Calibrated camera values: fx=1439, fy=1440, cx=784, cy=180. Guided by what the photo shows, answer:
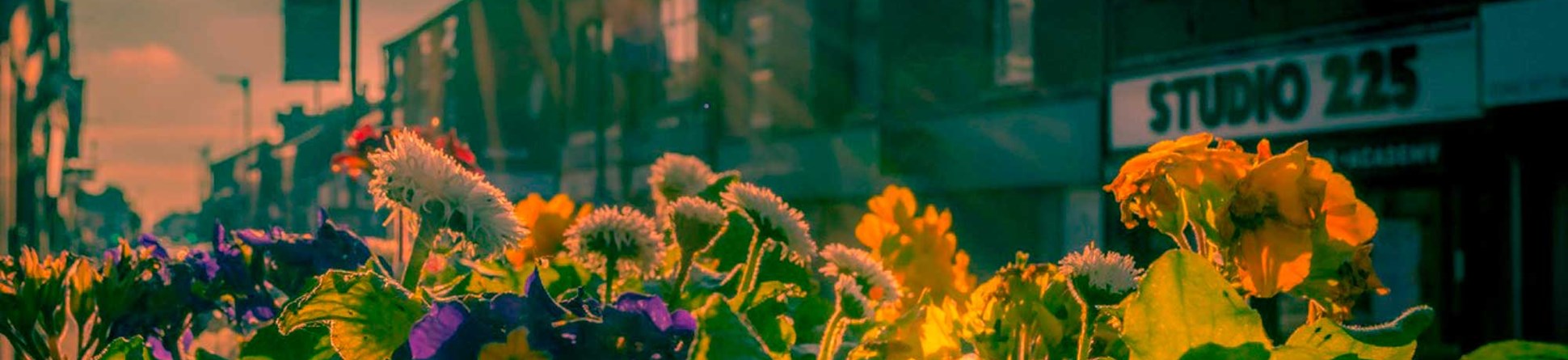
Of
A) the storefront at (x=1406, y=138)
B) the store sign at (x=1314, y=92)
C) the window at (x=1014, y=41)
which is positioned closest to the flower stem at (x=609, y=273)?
the storefront at (x=1406, y=138)

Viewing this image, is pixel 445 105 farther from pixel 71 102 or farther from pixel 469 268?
pixel 469 268

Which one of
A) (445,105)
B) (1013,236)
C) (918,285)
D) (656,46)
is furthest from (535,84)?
(918,285)

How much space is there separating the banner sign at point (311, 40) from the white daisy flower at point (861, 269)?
50.9 ft

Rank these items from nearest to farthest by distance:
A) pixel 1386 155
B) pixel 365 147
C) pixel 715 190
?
pixel 715 190 < pixel 365 147 < pixel 1386 155

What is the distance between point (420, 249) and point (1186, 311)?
1.56 feet

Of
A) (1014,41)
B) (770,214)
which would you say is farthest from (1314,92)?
(770,214)

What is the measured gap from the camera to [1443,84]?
9977mm

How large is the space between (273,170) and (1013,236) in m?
49.3

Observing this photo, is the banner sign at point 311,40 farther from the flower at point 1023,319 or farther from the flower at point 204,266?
the flower at point 1023,319

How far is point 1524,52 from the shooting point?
9305mm

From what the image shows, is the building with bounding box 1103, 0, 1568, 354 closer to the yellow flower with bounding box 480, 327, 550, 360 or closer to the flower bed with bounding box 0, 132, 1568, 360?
the flower bed with bounding box 0, 132, 1568, 360

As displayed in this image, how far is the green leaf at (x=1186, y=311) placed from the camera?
2.60 feet

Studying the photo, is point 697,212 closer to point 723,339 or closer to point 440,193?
point 440,193

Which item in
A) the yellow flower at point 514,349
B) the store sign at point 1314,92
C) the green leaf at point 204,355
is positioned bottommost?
the green leaf at point 204,355
